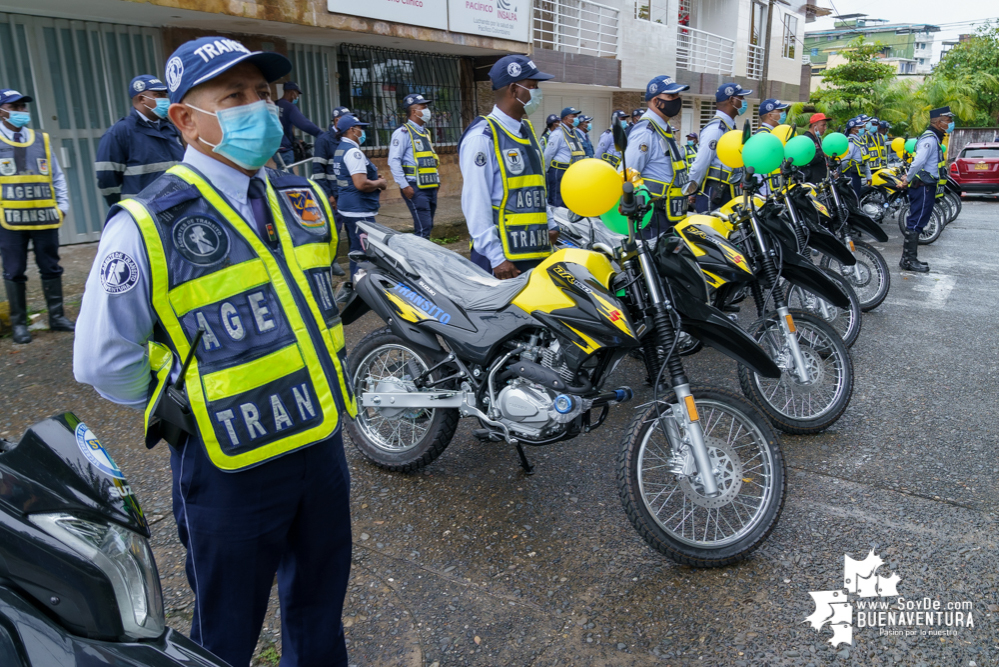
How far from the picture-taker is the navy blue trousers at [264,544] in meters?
1.77

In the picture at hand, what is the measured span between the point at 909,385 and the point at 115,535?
497cm

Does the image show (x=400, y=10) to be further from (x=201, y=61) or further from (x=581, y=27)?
(x=201, y=61)

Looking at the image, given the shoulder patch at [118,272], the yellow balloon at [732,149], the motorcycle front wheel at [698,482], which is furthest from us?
the yellow balloon at [732,149]

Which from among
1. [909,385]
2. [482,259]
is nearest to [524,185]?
[482,259]

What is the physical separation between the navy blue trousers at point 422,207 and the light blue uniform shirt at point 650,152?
316cm

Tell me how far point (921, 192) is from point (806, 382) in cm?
667

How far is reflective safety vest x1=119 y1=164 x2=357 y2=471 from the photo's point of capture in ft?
5.43

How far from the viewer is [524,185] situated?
4.31 m

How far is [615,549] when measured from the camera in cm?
303

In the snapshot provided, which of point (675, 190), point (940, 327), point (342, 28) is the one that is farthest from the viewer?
point (342, 28)

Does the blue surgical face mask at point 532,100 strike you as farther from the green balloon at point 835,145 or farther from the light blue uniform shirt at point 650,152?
the green balloon at point 835,145

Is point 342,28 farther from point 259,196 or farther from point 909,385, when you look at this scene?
point 259,196

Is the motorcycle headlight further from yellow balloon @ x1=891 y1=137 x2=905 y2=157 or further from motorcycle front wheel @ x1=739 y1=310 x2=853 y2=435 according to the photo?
yellow balloon @ x1=891 y1=137 x2=905 y2=157

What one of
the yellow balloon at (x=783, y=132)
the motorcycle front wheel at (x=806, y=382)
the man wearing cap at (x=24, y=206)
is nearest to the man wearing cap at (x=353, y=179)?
the man wearing cap at (x=24, y=206)
